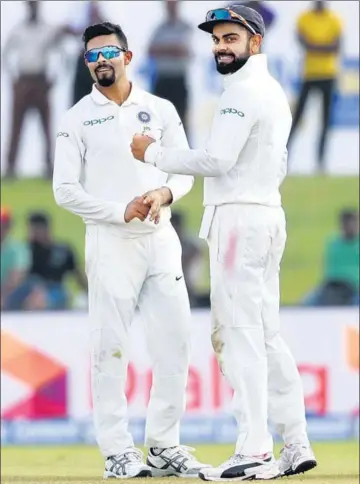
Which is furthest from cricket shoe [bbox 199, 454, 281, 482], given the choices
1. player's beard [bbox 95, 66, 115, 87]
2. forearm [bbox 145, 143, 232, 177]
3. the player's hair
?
the player's hair

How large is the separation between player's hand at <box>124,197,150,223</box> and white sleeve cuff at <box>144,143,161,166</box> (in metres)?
0.32

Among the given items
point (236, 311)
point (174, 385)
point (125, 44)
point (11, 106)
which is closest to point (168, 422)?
point (174, 385)

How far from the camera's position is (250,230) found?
5.93 m

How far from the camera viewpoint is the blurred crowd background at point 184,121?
412 inches

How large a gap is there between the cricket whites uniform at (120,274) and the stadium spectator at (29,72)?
3.99 m

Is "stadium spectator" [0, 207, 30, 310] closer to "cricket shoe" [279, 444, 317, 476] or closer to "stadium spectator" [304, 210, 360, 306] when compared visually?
"stadium spectator" [304, 210, 360, 306]

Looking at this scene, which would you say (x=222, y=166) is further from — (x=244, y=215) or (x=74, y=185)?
(x=74, y=185)

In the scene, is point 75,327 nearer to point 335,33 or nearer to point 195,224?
point 195,224

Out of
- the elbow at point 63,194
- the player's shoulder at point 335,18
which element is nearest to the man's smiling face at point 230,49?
the elbow at point 63,194

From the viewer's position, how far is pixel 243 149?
19.5 ft

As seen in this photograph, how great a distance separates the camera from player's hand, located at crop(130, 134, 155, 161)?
237 inches

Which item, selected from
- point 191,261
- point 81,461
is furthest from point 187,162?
point 191,261

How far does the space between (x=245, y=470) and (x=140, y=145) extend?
4.08 ft

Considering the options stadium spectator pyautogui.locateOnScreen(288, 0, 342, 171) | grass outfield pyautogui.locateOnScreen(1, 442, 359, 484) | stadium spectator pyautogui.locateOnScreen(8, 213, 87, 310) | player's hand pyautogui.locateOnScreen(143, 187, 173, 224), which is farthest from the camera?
A: stadium spectator pyautogui.locateOnScreen(288, 0, 342, 171)
